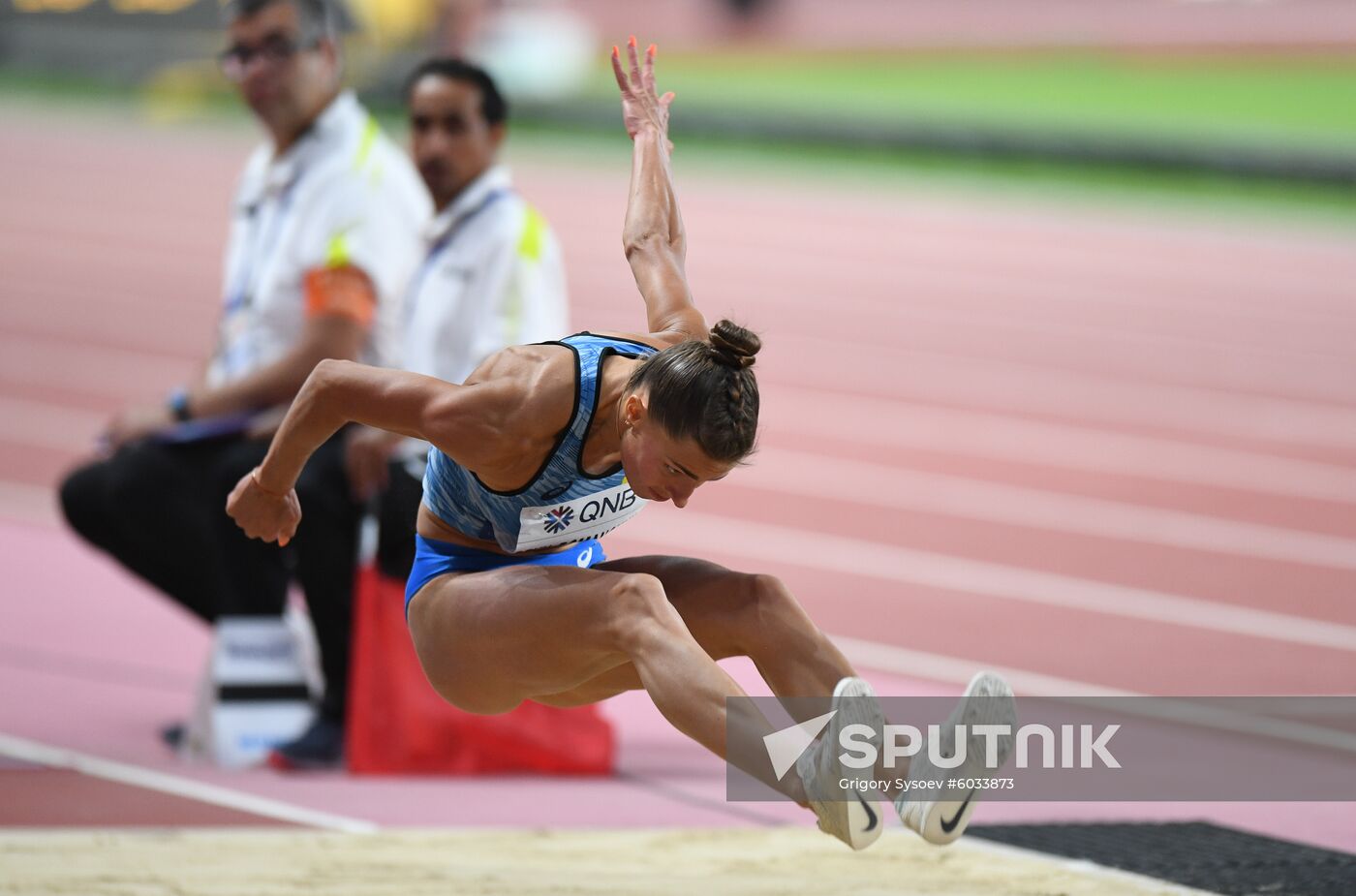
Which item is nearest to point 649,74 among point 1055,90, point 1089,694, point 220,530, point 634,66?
point 634,66

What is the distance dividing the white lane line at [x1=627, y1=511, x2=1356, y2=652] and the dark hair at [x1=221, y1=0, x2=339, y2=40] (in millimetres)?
3386

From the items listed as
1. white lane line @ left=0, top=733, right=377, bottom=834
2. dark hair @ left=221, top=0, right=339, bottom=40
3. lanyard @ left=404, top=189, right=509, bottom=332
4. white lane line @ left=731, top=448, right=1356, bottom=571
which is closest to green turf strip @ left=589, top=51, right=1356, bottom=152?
white lane line @ left=731, top=448, right=1356, bottom=571

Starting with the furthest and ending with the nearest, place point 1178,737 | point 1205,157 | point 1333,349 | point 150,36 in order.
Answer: point 150,36 < point 1205,157 < point 1333,349 < point 1178,737

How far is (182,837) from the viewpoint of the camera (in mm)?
4828

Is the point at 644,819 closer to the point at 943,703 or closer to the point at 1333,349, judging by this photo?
the point at 943,703

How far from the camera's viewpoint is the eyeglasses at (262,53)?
5629mm

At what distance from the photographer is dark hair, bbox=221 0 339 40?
5645 mm

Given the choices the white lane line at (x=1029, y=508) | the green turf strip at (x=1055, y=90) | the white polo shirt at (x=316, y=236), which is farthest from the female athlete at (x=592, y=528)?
the green turf strip at (x=1055, y=90)

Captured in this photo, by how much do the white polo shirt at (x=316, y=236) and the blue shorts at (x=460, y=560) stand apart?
5.26ft

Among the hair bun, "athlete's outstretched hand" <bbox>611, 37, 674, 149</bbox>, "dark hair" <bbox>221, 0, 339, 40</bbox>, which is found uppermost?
"dark hair" <bbox>221, 0, 339, 40</bbox>

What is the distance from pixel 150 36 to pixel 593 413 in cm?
2108

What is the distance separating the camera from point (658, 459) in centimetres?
357

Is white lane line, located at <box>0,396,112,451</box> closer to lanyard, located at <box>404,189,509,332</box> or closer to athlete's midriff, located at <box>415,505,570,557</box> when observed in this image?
lanyard, located at <box>404,189,509,332</box>

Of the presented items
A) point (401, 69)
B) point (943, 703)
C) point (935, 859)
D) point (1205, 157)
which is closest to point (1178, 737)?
point (943, 703)
